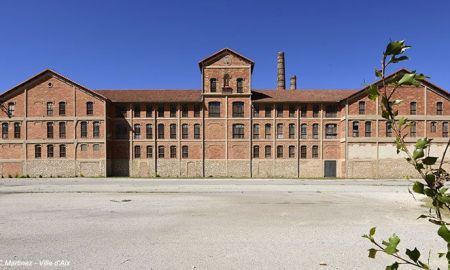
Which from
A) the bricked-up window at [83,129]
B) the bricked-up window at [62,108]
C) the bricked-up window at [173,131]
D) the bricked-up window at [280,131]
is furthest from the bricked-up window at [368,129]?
the bricked-up window at [62,108]

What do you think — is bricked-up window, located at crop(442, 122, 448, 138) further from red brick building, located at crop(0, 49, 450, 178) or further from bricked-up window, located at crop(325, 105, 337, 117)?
bricked-up window, located at crop(325, 105, 337, 117)

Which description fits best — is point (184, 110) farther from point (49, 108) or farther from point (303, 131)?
point (49, 108)

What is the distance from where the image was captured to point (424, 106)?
34.1m

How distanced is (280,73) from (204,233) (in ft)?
140

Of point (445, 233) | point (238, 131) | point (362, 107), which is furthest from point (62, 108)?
point (445, 233)

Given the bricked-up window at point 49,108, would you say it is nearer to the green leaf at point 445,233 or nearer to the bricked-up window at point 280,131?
the bricked-up window at point 280,131

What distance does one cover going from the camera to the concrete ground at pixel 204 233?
6.49m

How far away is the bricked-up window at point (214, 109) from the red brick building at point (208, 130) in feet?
0.41

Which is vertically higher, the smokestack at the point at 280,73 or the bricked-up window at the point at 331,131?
the smokestack at the point at 280,73

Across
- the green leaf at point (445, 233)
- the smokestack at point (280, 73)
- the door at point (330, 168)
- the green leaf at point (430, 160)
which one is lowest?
the door at point (330, 168)

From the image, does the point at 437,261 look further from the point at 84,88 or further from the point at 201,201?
the point at 84,88

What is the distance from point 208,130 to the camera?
3603cm

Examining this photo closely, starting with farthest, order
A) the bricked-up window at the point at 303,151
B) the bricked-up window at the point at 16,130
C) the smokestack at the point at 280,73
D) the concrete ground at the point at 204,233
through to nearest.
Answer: the smokestack at the point at 280,73
the bricked-up window at the point at 303,151
the bricked-up window at the point at 16,130
the concrete ground at the point at 204,233

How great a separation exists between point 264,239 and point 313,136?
29771 millimetres
